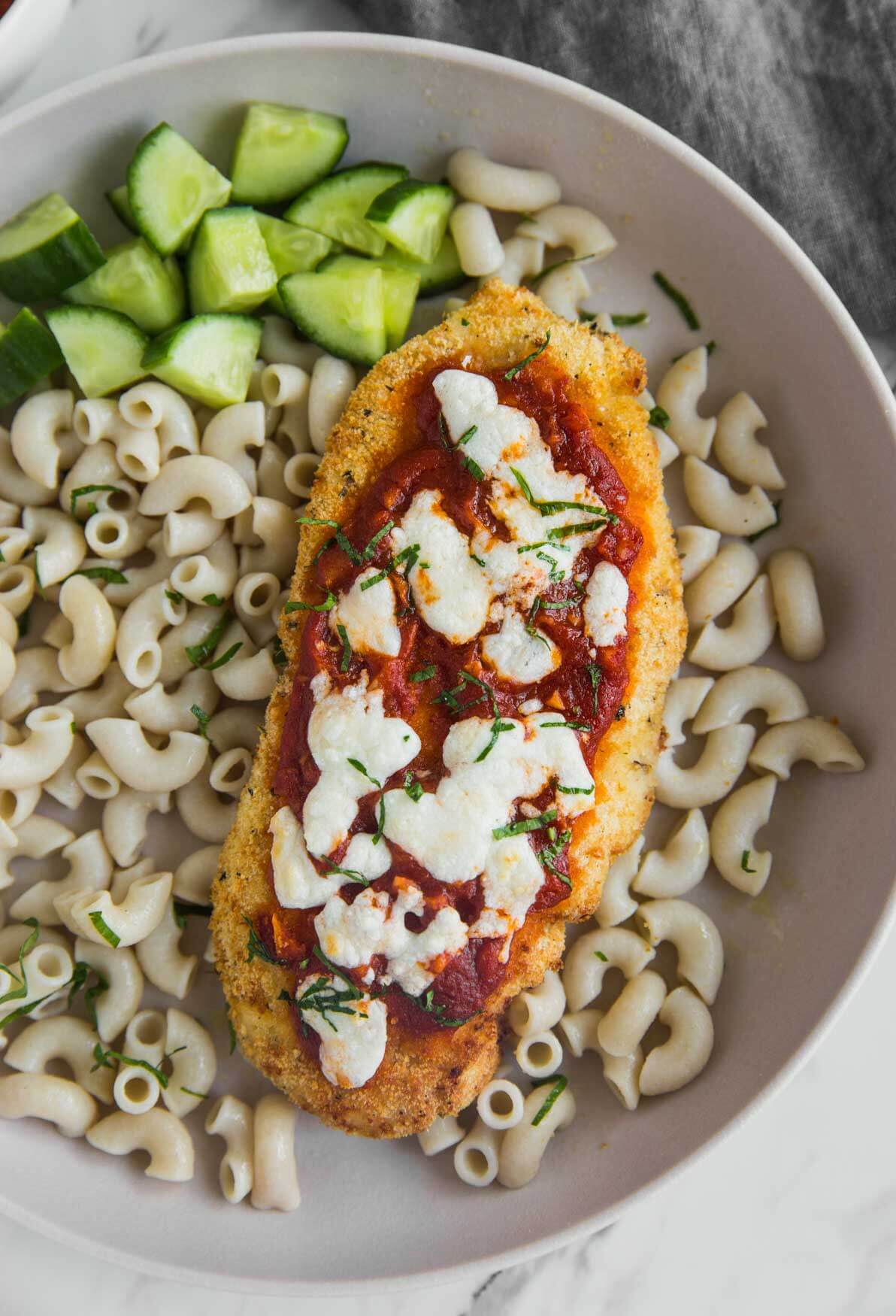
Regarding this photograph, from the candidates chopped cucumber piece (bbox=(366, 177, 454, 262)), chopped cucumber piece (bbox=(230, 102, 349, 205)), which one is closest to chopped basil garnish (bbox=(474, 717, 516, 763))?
chopped cucumber piece (bbox=(366, 177, 454, 262))

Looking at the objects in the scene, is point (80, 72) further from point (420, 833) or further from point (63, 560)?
point (420, 833)

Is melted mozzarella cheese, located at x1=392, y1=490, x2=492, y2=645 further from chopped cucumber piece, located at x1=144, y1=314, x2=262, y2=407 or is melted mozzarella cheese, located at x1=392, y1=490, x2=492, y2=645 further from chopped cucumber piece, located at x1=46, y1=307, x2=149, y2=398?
chopped cucumber piece, located at x1=46, y1=307, x2=149, y2=398

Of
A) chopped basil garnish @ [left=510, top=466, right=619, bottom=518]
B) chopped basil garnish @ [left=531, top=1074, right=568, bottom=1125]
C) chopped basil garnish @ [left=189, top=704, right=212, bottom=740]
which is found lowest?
chopped basil garnish @ [left=531, top=1074, right=568, bottom=1125]

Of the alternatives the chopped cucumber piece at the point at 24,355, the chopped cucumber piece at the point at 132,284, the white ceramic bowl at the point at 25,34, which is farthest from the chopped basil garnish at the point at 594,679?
the white ceramic bowl at the point at 25,34

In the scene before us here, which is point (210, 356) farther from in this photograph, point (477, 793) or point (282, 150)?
point (477, 793)

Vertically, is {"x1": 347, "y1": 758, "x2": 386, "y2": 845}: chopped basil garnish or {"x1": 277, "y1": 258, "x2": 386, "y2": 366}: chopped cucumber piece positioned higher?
{"x1": 277, "y1": 258, "x2": 386, "y2": 366}: chopped cucumber piece

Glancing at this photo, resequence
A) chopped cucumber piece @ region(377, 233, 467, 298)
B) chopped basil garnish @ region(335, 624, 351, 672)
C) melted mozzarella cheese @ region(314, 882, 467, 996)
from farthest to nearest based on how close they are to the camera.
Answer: chopped cucumber piece @ region(377, 233, 467, 298) < chopped basil garnish @ region(335, 624, 351, 672) < melted mozzarella cheese @ region(314, 882, 467, 996)

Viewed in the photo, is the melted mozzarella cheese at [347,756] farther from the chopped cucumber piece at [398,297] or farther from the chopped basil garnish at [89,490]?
the chopped cucumber piece at [398,297]

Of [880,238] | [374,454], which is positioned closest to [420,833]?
[374,454]
